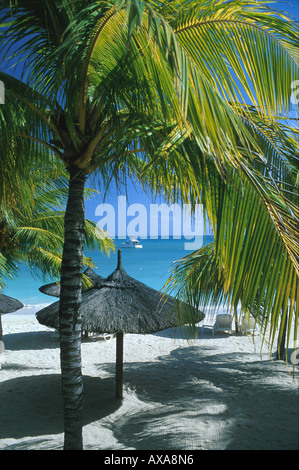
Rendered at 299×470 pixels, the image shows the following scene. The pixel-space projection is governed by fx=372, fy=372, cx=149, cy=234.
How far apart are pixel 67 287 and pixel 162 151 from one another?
1.56 meters

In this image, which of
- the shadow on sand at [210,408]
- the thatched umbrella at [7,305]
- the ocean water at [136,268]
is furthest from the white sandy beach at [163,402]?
the ocean water at [136,268]

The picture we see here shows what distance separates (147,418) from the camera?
16.7ft

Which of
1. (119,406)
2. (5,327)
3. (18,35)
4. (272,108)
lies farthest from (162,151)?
(5,327)

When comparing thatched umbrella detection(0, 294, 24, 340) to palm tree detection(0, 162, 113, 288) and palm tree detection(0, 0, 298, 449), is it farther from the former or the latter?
palm tree detection(0, 0, 298, 449)

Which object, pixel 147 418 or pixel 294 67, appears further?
pixel 147 418

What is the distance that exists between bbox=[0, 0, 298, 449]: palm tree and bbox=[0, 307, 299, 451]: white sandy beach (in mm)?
1586

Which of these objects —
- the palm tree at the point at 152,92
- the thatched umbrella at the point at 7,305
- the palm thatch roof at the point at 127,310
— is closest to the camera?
the palm tree at the point at 152,92

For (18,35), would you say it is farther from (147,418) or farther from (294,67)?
(147,418)

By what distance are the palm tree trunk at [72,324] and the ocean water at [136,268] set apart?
21.5 meters

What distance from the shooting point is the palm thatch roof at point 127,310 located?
5609mm

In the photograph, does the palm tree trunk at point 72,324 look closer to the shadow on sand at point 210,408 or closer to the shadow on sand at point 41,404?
the shadow on sand at point 210,408

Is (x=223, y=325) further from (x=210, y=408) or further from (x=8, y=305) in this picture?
(x=210, y=408)

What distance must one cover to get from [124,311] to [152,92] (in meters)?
3.81

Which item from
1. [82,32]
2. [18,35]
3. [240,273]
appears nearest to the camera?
[240,273]
